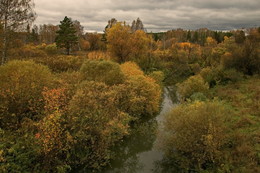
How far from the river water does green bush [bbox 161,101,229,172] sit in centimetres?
185

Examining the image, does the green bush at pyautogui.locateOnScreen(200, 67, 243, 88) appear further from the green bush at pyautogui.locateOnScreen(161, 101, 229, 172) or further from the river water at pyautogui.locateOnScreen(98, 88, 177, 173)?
the green bush at pyautogui.locateOnScreen(161, 101, 229, 172)

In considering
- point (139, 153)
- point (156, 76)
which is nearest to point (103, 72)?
point (139, 153)

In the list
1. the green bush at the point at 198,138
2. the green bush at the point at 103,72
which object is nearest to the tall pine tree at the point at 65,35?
the green bush at the point at 103,72

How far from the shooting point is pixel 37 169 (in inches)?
443

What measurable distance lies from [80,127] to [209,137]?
25.1ft

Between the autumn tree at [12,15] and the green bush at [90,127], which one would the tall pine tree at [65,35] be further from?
the green bush at [90,127]

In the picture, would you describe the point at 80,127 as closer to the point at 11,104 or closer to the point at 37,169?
the point at 37,169

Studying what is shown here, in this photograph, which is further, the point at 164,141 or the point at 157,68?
the point at 157,68

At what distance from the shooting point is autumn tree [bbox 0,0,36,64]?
20.2 meters

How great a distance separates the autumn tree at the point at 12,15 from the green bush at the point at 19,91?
24.9 feet

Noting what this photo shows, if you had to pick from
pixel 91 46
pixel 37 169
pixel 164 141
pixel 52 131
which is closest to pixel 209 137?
pixel 164 141

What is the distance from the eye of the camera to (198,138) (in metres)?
12.5

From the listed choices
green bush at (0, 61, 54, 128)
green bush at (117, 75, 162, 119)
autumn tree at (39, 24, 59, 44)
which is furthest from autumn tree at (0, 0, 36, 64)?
autumn tree at (39, 24, 59, 44)

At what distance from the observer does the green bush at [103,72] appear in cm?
2173
